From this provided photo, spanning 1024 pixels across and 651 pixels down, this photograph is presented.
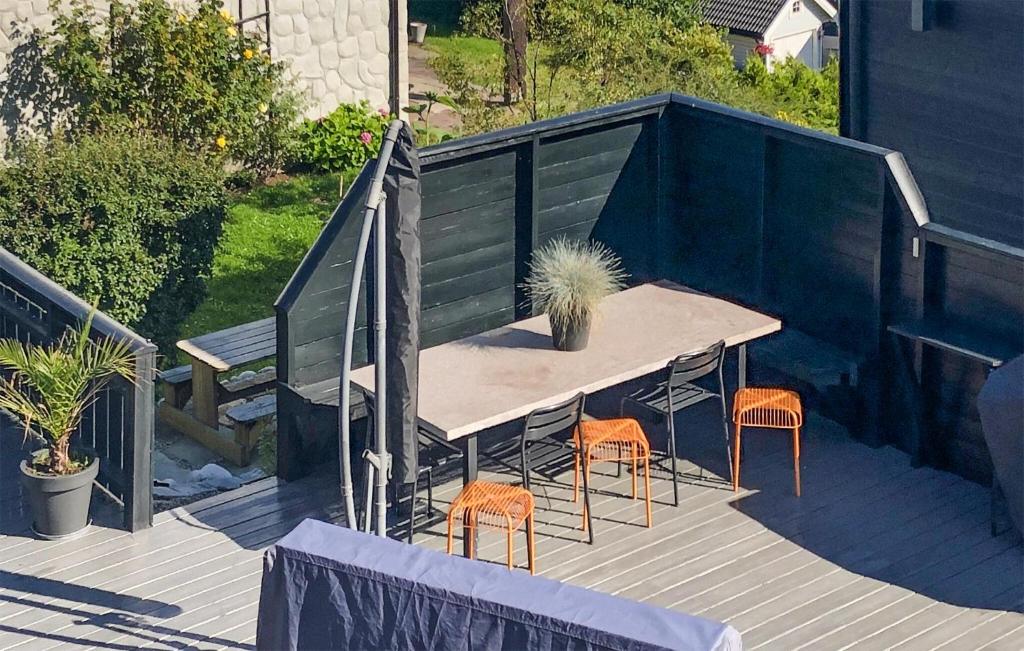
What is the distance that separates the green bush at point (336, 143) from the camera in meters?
15.6

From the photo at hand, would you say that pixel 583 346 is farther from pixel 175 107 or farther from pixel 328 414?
pixel 175 107

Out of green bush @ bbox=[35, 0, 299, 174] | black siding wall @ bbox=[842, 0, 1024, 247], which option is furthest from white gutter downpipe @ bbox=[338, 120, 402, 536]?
green bush @ bbox=[35, 0, 299, 174]

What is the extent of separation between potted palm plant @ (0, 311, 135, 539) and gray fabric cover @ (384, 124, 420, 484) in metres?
1.43

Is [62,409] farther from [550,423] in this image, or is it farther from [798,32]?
[798,32]

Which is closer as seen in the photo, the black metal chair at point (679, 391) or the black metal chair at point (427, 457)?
the black metal chair at point (427, 457)

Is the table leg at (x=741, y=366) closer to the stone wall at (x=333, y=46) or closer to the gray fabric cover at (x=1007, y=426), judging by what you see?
the gray fabric cover at (x=1007, y=426)

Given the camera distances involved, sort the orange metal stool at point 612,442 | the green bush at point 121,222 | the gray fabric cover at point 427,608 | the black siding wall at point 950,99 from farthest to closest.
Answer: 1. the green bush at point 121,222
2. the black siding wall at point 950,99
3. the orange metal stool at point 612,442
4. the gray fabric cover at point 427,608

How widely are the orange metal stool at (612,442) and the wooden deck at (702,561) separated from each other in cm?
27

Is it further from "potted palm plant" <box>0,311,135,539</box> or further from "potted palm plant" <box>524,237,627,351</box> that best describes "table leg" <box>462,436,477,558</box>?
"potted palm plant" <box>0,311,135,539</box>

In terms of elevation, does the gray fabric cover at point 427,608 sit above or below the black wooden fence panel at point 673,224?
below

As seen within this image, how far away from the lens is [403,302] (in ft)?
24.2

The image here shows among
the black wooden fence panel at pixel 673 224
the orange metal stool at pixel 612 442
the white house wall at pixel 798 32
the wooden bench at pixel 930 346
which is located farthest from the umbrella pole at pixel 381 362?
the white house wall at pixel 798 32

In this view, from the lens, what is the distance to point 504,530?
8.39 m

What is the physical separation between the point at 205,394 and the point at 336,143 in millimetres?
6336
